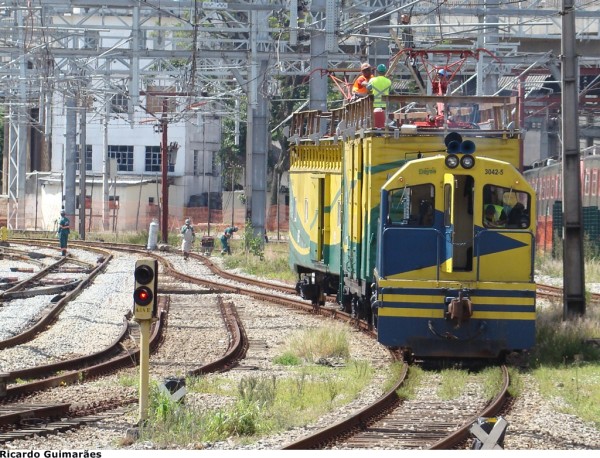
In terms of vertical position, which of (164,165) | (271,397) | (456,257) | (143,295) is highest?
(164,165)

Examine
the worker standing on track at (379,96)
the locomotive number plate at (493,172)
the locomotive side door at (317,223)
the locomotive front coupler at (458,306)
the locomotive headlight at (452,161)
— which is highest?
the worker standing on track at (379,96)

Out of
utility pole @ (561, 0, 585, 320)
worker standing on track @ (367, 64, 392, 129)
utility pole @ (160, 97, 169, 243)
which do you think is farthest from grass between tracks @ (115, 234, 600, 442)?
utility pole @ (160, 97, 169, 243)

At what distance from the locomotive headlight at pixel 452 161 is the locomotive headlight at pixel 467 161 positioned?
71 millimetres

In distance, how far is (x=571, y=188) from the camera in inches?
732

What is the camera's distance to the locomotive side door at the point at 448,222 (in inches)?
600

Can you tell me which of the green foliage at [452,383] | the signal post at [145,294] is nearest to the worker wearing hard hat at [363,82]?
the green foliage at [452,383]

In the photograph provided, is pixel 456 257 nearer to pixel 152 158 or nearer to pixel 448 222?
pixel 448 222

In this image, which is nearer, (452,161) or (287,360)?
(452,161)

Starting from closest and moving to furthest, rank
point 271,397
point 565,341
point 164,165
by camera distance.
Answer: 1. point 271,397
2. point 565,341
3. point 164,165

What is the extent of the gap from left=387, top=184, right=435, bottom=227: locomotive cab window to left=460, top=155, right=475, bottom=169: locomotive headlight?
1.78 feet

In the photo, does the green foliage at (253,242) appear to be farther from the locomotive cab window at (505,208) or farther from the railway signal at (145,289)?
the railway signal at (145,289)

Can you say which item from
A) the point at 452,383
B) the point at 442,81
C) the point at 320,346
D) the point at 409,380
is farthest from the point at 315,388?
the point at 442,81

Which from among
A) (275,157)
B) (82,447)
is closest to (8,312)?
(82,447)

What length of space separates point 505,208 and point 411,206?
116 cm
